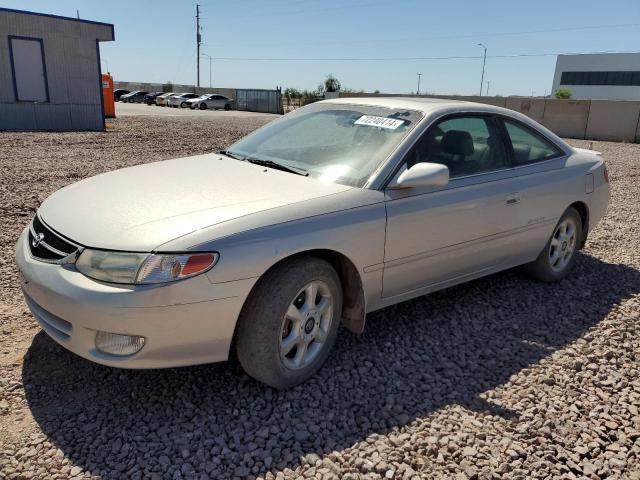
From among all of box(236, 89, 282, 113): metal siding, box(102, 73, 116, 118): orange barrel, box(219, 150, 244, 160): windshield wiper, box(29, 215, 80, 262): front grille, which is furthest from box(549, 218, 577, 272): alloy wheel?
box(236, 89, 282, 113): metal siding

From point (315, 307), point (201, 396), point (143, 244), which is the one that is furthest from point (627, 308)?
point (143, 244)

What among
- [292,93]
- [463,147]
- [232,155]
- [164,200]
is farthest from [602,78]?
[164,200]

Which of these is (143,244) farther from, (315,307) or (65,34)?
(65,34)

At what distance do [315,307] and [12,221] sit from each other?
4547mm

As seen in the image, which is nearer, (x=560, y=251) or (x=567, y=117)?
(x=560, y=251)

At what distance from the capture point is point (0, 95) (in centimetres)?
1731

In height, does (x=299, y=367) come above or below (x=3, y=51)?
below

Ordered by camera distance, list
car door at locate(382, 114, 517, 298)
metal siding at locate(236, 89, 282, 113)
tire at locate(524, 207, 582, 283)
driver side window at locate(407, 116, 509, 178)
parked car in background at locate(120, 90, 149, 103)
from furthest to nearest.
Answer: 1. parked car in background at locate(120, 90, 149, 103)
2. metal siding at locate(236, 89, 282, 113)
3. tire at locate(524, 207, 582, 283)
4. driver side window at locate(407, 116, 509, 178)
5. car door at locate(382, 114, 517, 298)

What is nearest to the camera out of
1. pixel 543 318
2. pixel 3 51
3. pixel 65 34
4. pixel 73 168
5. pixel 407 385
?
pixel 407 385

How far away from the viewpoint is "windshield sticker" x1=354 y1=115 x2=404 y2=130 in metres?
3.53

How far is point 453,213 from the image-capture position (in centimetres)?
351

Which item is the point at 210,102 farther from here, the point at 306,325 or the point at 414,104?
the point at 306,325

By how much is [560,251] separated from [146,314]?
3728 mm

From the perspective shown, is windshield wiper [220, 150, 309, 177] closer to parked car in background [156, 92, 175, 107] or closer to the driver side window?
the driver side window
